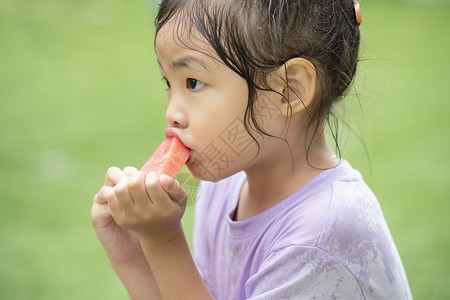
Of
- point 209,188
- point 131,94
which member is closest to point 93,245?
point 209,188

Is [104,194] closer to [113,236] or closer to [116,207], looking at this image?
[116,207]

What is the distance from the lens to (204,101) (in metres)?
1.65

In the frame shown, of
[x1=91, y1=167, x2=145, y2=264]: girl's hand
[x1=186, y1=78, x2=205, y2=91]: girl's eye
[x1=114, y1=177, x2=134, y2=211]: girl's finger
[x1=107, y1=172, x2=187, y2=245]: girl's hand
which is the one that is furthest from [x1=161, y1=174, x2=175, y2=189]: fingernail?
[x1=91, y1=167, x2=145, y2=264]: girl's hand

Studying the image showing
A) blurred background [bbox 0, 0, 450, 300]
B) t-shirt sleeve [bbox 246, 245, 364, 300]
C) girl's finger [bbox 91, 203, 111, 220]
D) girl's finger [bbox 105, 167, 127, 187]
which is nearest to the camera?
t-shirt sleeve [bbox 246, 245, 364, 300]

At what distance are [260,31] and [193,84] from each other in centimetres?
23

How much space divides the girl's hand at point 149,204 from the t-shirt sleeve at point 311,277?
1.05 ft

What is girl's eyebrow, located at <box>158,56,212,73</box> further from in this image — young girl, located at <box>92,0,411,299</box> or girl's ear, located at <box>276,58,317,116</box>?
girl's ear, located at <box>276,58,317,116</box>

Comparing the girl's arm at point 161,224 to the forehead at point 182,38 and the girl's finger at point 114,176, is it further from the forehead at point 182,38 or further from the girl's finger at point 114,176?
the forehead at point 182,38

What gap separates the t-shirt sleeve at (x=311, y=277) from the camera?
60.9 inches

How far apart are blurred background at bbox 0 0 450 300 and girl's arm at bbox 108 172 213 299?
0.74m

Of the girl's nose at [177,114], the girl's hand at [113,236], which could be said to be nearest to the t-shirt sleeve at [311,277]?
the girl's nose at [177,114]

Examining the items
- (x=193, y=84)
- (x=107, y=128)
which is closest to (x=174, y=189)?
(x=193, y=84)

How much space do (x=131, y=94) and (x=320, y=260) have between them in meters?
4.42

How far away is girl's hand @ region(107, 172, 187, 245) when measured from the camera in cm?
162
